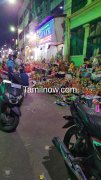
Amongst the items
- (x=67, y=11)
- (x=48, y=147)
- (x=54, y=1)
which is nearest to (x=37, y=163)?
(x=48, y=147)

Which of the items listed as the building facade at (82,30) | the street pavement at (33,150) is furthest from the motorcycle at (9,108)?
the building facade at (82,30)

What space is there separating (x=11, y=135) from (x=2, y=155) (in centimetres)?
108

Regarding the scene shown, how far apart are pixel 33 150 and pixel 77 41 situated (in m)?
14.5

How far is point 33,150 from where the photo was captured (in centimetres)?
465

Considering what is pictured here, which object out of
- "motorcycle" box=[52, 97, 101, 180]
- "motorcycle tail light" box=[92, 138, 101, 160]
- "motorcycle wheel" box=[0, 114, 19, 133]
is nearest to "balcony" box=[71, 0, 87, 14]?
"motorcycle wheel" box=[0, 114, 19, 133]

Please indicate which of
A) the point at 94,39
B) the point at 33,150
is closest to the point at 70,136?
the point at 33,150

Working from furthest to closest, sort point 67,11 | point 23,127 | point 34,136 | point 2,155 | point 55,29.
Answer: point 55,29, point 67,11, point 23,127, point 34,136, point 2,155

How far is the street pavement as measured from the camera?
3.79 m

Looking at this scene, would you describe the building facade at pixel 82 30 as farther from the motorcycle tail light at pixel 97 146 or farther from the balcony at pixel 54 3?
the motorcycle tail light at pixel 97 146

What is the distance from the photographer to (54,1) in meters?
24.2

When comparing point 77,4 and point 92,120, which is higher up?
point 77,4

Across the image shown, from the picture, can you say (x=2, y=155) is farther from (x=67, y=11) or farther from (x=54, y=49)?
(x=54, y=49)

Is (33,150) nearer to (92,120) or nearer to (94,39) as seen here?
(92,120)

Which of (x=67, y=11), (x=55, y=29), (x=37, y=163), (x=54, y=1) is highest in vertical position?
(x=54, y=1)
